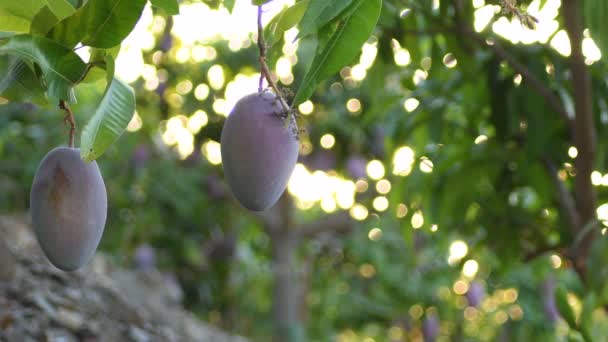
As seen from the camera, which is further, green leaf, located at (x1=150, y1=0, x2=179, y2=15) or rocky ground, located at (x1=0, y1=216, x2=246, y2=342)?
rocky ground, located at (x1=0, y1=216, x2=246, y2=342)

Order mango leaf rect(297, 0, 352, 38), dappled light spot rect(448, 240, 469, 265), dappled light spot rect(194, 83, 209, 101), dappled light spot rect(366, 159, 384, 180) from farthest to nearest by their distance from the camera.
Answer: dappled light spot rect(366, 159, 384, 180), dappled light spot rect(194, 83, 209, 101), dappled light spot rect(448, 240, 469, 265), mango leaf rect(297, 0, 352, 38)

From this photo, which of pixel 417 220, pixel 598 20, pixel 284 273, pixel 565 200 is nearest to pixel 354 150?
pixel 284 273

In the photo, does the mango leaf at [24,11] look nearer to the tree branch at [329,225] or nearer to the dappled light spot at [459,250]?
the dappled light spot at [459,250]

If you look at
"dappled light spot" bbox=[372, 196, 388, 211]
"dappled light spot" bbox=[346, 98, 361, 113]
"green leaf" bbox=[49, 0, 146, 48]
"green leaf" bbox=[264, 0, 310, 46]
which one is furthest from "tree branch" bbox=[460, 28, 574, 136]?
"dappled light spot" bbox=[372, 196, 388, 211]

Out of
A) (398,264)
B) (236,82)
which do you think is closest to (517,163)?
(236,82)

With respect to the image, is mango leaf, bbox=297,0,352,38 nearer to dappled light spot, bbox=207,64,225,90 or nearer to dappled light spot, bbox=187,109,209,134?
dappled light spot, bbox=187,109,209,134
